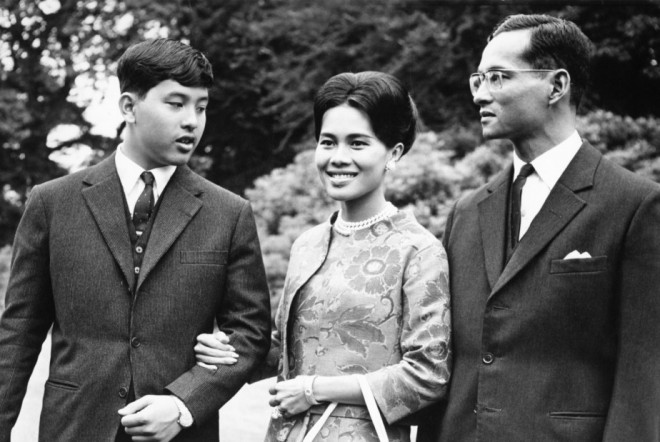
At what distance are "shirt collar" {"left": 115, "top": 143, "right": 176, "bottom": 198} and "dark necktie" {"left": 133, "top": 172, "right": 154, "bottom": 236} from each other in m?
0.02

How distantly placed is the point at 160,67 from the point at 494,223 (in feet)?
4.46

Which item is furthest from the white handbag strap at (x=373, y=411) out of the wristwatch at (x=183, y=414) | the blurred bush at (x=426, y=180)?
the blurred bush at (x=426, y=180)

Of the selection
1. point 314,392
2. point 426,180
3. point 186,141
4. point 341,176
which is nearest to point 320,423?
point 314,392

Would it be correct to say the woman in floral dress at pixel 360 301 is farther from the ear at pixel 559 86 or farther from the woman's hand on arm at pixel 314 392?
the ear at pixel 559 86

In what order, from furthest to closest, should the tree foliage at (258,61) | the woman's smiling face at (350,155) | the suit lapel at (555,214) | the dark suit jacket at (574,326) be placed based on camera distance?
1. the tree foliage at (258,61)
2. the woman's smiling face at (350,155)
3. the suit lapel at (555,214)
4. the dark suit jacket at (574,326)

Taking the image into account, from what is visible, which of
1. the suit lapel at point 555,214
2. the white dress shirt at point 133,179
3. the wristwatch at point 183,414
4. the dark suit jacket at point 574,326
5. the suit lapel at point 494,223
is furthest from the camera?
the white dress shirt at point 133,179

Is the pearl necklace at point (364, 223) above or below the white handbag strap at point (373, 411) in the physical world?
above

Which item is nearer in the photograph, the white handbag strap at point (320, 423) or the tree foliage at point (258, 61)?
the white handbag strap at point (320, 423)

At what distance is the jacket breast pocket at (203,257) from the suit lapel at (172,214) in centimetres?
8

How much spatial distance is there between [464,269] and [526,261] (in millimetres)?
276

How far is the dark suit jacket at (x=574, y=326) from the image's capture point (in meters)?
2.55

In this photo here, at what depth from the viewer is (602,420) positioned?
103 inches

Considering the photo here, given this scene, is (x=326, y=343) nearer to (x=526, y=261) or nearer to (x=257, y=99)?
(x=526, y=261)

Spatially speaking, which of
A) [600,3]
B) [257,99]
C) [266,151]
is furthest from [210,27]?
[600,3]
